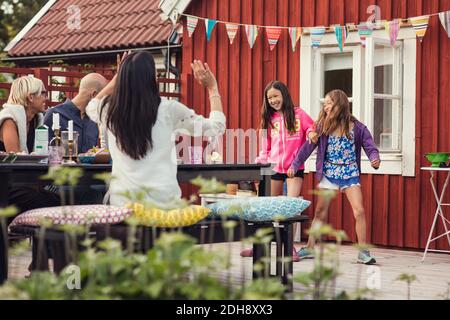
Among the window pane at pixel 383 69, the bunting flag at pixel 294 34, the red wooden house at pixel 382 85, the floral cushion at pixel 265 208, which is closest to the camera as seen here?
the floral cushion at pixel 265 208

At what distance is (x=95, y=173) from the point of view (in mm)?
6305

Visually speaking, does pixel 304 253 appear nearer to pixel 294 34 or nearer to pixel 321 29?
pixel 321 29

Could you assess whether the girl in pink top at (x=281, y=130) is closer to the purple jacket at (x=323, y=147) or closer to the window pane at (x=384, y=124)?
the purple jacket at (x=323, y=147)

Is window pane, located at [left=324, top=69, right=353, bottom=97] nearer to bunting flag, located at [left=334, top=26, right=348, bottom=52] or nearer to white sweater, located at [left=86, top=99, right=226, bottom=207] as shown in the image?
bunting flag, located at [left=334, top=26, right=348, bottom=52]

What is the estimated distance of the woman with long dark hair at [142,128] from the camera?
223 inches

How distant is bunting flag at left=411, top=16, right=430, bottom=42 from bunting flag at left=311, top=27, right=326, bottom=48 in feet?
4.00

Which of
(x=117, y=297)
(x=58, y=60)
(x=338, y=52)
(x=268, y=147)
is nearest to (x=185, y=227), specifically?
(x=117, y=297)

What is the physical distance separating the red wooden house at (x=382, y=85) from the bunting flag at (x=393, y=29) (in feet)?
0.37

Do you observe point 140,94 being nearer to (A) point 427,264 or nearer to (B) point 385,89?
(A) point 427,264

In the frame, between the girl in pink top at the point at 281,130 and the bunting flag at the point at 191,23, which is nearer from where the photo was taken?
the girl in pink top at the point at 281,130

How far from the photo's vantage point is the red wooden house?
Answer: 9984 millimetres

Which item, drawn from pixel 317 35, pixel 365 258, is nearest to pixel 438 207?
pixel 365 258

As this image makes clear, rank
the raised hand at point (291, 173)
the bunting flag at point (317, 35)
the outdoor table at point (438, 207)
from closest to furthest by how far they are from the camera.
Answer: the raised hand at point (291, 173) < the outdoor table at point (438, 207) < the bunting flag at point (317, 35)

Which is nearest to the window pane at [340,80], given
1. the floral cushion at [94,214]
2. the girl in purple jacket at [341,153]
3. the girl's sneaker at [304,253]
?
the girl in purple jacket at [341,153]
